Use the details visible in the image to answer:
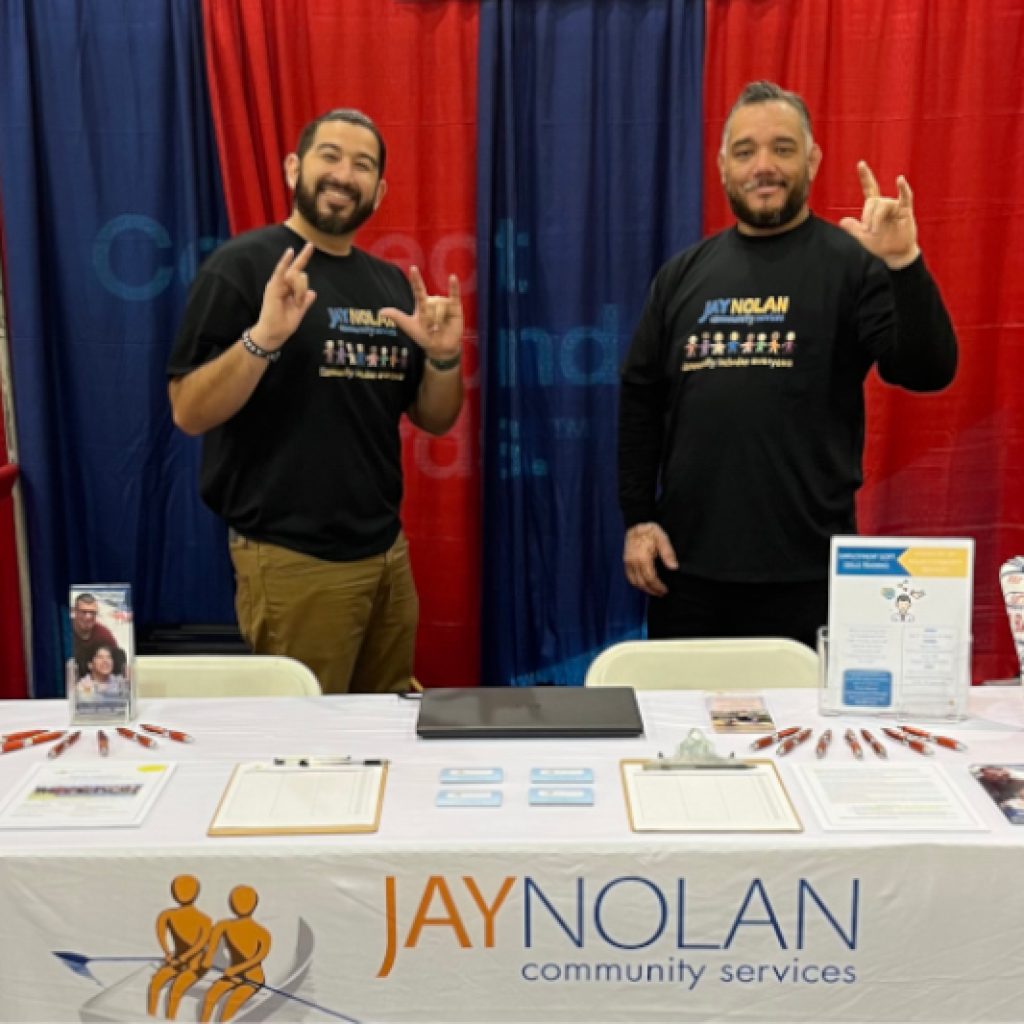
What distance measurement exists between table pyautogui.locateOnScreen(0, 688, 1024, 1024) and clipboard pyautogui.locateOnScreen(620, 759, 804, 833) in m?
0.04

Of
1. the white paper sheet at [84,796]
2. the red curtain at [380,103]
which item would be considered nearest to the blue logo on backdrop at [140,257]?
the red curtain at [380,103]

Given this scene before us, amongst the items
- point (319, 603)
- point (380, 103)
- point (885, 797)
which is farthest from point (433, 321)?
point (885, 797)

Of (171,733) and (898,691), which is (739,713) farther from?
(171,733)

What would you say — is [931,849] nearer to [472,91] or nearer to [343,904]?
[343,904]

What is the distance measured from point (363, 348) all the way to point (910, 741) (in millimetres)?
1303

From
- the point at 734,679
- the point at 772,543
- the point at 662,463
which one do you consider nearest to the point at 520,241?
the point at 662,463

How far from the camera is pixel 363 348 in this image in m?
2.26

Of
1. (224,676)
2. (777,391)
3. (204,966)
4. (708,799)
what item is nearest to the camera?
(204,966)

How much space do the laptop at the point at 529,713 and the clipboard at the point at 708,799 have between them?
0.12m

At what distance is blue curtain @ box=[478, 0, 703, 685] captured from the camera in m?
Result: 2.84

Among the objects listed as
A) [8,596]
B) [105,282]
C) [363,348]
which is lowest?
[8,596]

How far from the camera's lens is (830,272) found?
2.21 meters

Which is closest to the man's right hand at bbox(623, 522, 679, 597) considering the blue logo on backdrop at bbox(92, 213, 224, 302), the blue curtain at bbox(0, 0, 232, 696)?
the blue curtain at bbox(0, 0, 232, 696)

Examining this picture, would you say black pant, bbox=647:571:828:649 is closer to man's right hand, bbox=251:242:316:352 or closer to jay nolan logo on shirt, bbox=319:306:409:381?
jay nolan logo on shirt, bbox=319:306:409:381
